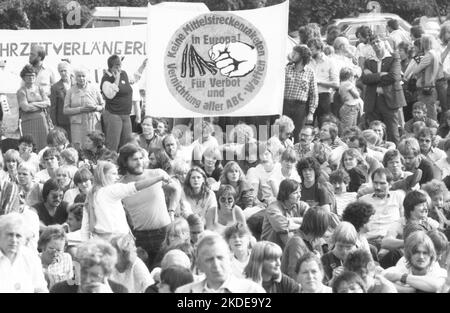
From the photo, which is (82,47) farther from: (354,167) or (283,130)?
(354,167)

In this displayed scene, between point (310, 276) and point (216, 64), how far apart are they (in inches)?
235

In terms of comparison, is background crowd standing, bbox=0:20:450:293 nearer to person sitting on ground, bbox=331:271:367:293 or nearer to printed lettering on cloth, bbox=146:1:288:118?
person sitting on ground, bbox=331:271:367:293

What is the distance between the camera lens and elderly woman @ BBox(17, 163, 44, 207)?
53.1 feet

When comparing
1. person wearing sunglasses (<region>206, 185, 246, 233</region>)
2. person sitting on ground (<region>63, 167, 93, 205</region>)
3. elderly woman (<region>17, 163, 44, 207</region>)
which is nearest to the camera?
person wearing sunglasses (<region>206, 185, 246, 233</region>)

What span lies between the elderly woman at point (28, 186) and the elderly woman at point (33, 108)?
352 centimetres

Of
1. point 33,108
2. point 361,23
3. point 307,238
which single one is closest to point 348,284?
point 307,238

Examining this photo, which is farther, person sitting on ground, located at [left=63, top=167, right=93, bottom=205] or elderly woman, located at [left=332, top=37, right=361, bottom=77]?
elderly woman, located at [left=332, top=37, right=361, bottom=77]

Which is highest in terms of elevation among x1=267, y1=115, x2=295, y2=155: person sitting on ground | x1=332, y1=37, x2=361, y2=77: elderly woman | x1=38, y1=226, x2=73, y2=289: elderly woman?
x1=332, y1=37, x2=361, y2=77: elderly woman

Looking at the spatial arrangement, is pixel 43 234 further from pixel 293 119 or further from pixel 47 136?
pixel 293 119

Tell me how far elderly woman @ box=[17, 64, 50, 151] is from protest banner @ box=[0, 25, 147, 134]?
79.1 inches

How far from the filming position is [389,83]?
2173 cm

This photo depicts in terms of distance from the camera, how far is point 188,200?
15680 mm

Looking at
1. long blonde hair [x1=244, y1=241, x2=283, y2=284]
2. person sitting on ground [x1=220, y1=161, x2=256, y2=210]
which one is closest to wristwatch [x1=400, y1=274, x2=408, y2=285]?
long blonde hair [x1=244, y1=241, x2=283, y2=284]
